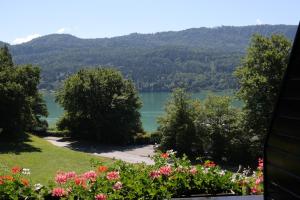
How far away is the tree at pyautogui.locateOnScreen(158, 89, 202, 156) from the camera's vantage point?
3822 centimetres

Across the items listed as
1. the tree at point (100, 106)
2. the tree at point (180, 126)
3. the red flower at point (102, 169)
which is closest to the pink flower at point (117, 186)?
the red flower at point (102, 169)

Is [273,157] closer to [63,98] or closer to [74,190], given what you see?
[74,190]

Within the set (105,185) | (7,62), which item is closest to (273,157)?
(105,185)

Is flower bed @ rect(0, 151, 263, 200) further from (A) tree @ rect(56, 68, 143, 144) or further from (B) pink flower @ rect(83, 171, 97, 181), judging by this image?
(A) tree @ rect(56, 68, 143, 144)

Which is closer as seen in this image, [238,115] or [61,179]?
[61,179]

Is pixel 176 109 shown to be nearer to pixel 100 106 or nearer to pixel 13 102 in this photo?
pixel 13 102

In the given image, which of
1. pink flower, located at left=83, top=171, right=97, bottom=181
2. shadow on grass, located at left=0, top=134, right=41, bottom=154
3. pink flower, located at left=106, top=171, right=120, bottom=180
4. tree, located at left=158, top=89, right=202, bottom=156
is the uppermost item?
pink flower, located at left=106, top=171, right=120, bottom=180

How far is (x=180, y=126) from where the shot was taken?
127ft

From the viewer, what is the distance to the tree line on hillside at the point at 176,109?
33.5 m

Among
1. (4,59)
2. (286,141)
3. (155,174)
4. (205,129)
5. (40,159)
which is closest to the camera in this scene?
(286,141)

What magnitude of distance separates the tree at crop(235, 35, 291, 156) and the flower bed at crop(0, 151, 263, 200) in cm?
2660

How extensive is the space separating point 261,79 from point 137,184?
27628mm

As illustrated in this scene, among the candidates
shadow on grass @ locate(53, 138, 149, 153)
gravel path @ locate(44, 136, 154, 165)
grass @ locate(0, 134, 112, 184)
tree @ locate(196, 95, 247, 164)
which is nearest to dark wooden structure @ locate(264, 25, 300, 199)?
grass @ locate(0, 134, 112, 184)

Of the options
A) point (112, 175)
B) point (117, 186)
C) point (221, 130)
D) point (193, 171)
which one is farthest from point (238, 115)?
point (117, 186)
